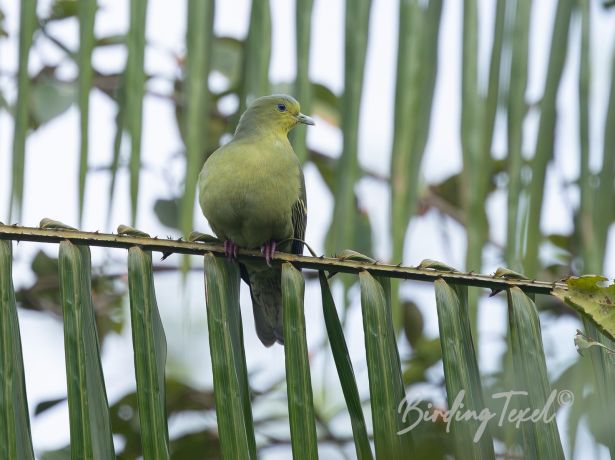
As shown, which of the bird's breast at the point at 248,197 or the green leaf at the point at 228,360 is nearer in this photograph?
the green leaf at the point at 228,360

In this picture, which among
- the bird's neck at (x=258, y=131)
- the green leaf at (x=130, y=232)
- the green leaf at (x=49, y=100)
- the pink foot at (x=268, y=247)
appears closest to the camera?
the green leaf at (x=130, y=232)

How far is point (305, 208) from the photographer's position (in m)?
4.43

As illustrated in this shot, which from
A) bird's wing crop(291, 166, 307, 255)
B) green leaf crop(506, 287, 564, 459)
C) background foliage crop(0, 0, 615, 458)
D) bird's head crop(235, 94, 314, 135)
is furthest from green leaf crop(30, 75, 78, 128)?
green leaf crop(506, 287, 564, 459)

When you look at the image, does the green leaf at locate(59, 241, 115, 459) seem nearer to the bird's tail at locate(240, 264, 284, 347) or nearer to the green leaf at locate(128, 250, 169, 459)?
the green leaf at locate(128, 250, 169, 459)

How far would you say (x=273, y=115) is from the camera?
16.2ft

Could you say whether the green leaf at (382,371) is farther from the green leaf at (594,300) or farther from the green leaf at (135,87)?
the green leaf at (135,87)

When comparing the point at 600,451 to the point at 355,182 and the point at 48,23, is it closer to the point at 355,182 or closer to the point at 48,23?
the point at 355,182

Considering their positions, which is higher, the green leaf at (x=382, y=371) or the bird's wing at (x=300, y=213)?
the bird's wing at (x=300, y=213)

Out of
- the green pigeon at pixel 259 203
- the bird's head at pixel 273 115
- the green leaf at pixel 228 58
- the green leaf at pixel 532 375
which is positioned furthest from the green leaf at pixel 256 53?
the green leaf at pixel 228 58

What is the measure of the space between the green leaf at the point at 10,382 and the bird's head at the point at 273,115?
89.9 inches

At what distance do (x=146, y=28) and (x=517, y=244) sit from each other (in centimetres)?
128

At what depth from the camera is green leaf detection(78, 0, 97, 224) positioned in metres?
2.89

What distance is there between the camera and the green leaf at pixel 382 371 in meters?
2.37

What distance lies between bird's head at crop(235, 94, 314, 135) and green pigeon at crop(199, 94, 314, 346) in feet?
0.46
